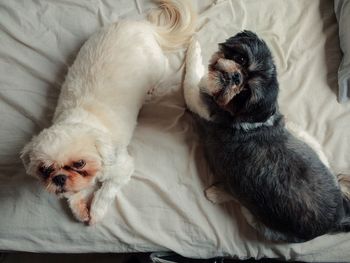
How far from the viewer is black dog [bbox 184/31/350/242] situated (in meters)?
1.47

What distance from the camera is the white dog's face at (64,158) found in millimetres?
1361

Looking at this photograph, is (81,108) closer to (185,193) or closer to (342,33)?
(185,193)

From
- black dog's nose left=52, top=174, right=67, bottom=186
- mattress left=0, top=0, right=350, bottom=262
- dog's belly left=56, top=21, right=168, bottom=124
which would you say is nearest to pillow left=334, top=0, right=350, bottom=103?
mattress left=0, top=0, right=350, bottom=262

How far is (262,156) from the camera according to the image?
5.23ft

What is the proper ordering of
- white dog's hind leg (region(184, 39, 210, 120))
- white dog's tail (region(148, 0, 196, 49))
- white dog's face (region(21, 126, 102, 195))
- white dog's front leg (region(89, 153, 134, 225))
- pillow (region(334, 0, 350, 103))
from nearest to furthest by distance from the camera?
white dog's face (region(21, 126, 102, 195)) → white dog's front leg (region(89, 153, 134, 225)) → white dog's hind leg (region(184, 39, 210, 120)) → pillow (region(334, 0, 350, 103)) → white dog's tail (region(148, 0, 196, 49))

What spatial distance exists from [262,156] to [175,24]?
0.90 meters

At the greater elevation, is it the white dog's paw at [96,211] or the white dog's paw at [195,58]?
the white dog's paw at [195,58]

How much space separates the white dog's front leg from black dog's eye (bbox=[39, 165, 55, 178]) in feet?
0.93

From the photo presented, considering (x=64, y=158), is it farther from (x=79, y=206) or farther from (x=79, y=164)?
(x=79, y=206)

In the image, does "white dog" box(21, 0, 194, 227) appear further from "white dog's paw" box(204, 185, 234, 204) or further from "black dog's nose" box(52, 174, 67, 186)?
"white dog's paw" box(204, 185, 234, 204)

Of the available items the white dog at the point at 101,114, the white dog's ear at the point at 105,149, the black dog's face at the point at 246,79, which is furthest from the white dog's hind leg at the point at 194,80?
the white dog's ear at the point at 105,149

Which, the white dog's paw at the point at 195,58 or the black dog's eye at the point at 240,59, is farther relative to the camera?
the white dog's paw at the point at 195,58

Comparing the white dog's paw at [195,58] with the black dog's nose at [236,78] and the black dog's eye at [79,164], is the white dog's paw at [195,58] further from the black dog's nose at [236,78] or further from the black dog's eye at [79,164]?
the black dog's eye at [79,164]

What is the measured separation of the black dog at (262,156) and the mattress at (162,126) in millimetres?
139
